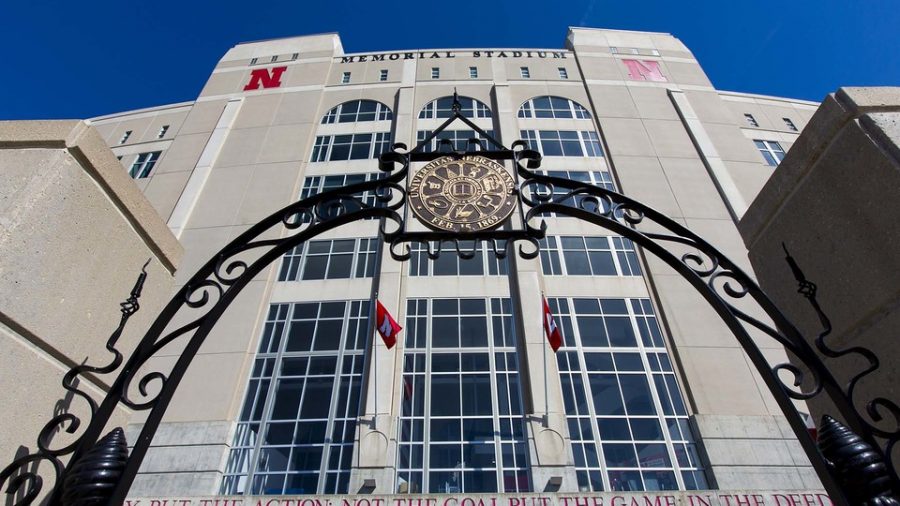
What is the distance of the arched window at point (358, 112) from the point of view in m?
28.4

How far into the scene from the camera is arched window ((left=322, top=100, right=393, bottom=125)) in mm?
28375

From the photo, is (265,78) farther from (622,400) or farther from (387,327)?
(622,400)

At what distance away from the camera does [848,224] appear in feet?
11.3


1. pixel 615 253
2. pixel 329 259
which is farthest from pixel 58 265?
pixel 615 253

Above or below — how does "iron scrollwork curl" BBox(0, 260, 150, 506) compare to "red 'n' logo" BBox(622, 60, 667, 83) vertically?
below

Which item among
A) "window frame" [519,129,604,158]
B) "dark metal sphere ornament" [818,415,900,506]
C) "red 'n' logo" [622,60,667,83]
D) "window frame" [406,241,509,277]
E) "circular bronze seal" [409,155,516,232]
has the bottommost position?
"dark metal sphere ornament" [818,415,900,506]

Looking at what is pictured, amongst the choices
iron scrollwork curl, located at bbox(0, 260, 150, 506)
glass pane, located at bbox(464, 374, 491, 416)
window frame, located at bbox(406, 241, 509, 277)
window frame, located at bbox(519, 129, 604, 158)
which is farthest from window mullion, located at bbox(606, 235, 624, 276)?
iron scrollwork curl, located at bbox(0, 260, 150, 506)

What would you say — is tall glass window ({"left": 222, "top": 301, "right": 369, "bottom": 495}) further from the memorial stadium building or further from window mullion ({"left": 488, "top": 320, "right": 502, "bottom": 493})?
window mullion ({"left": 488, "top": 320, "right": 502, "bottom": 493})

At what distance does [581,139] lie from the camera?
26078mm

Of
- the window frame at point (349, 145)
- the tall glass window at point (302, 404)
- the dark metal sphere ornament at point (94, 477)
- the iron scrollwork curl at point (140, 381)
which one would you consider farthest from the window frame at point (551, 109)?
the dark metal sphere ornament at point (94, 477)

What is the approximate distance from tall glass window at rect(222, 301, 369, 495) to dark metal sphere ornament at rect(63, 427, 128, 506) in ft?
44.0

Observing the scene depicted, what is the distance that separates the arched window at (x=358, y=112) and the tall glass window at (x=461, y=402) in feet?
47.4

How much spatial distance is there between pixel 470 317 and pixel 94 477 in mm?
16635

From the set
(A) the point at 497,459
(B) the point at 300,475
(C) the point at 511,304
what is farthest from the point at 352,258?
(A) the point at 497,459
